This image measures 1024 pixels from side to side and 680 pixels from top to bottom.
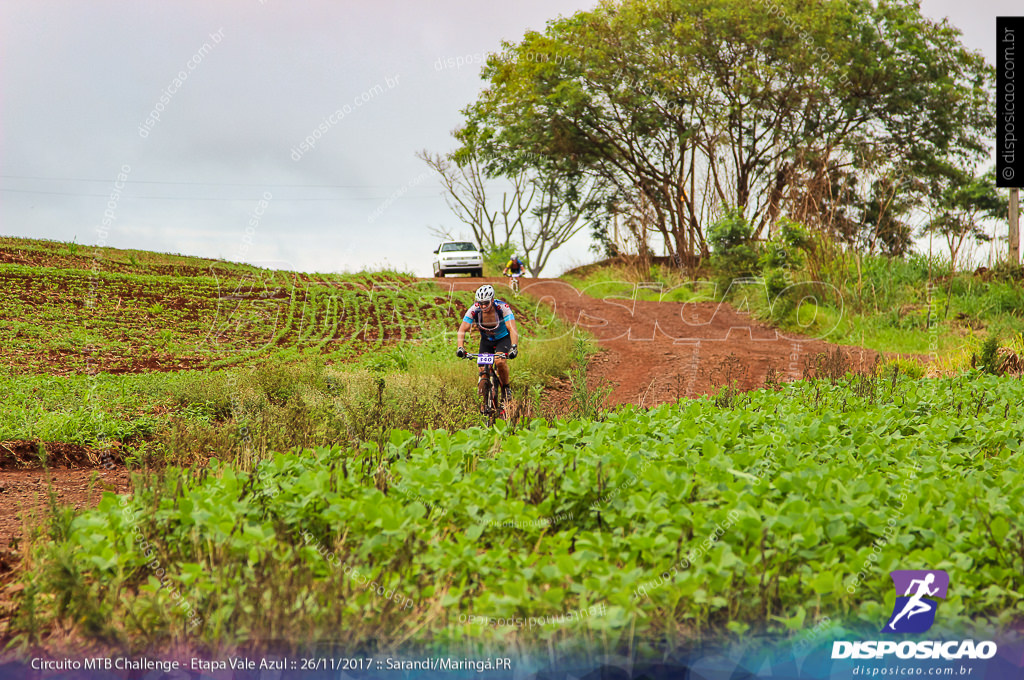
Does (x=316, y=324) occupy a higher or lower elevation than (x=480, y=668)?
higher

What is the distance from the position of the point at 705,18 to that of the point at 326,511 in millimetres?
22002

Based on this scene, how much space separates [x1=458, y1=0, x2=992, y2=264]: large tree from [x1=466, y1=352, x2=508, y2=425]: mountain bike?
1472 cm

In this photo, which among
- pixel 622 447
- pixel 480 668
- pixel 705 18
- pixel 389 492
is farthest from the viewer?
pixel 705 18

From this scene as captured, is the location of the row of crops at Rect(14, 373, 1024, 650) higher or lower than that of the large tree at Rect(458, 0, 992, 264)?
lower

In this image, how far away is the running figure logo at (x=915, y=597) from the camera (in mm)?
3076

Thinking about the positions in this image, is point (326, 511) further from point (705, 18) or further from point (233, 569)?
point (705, 18)

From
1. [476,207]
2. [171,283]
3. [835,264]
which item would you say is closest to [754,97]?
[835,264]

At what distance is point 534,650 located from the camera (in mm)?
2934

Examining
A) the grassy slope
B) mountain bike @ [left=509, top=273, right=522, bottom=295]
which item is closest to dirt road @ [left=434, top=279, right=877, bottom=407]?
mountain bike @ [left=509, top=273, right=522, bottom=295]

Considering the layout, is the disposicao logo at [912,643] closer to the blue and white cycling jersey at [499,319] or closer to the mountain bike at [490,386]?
the mountain bike at [490,386]

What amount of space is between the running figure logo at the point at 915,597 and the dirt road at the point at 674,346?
4.59 metres

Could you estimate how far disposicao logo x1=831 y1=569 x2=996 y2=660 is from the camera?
3.02 m

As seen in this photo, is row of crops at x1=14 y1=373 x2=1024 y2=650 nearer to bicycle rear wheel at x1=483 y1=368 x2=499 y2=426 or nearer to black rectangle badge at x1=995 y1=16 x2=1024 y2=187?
bicycle rear wheel at x1=483 y1=368 x2=499 y2=426

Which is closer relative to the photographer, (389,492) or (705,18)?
(389,492)
